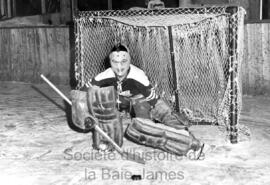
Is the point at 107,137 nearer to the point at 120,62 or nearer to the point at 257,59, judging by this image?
the point at 120,62

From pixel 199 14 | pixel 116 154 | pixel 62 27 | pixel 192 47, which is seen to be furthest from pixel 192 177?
pixel 62 27

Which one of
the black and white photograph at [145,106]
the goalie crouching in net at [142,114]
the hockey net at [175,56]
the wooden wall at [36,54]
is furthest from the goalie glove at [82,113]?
the wooden wall at [36,54]

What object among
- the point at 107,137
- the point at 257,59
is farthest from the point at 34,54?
the point at 107,137

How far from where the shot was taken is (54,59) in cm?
1070

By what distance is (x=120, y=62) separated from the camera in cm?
551

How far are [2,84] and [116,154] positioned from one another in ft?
21.4

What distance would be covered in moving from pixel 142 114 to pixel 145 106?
4.8 inches

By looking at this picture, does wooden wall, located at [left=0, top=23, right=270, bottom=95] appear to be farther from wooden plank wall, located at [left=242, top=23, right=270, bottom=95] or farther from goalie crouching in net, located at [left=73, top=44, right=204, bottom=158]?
goalie crouching in net, located at [left=73, top=44, right=204, bottom=158]

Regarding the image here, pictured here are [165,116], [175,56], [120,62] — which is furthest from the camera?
[175,56]

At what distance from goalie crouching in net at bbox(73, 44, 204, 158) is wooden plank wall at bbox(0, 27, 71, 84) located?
4913 millimetres

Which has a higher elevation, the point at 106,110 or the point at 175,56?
the point at 175,56

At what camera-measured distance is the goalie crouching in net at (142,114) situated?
5.21 m

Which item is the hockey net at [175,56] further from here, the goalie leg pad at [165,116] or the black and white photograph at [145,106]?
the goalie leg pad at [165,116]

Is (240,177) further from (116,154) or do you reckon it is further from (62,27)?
(62,27)
